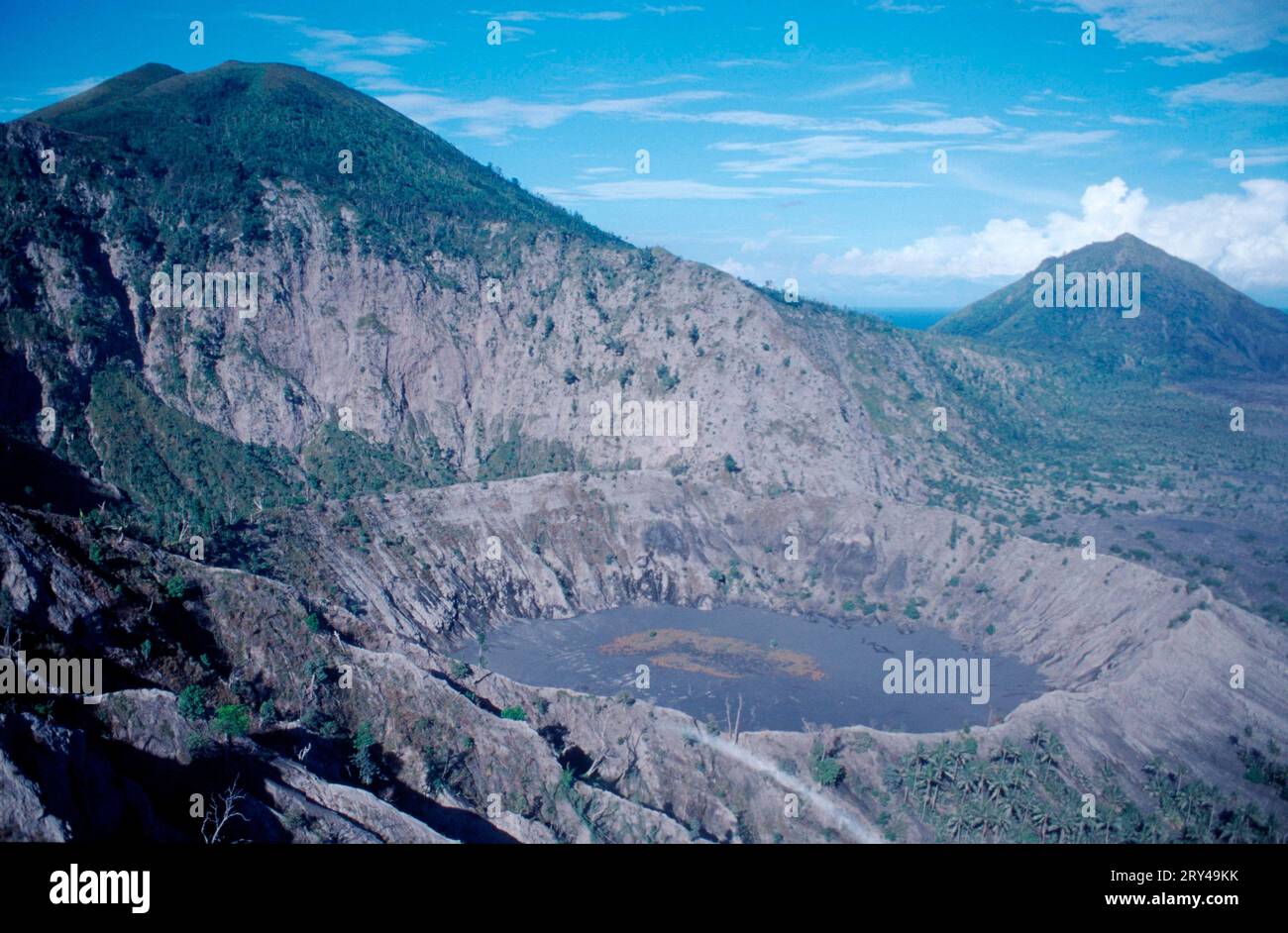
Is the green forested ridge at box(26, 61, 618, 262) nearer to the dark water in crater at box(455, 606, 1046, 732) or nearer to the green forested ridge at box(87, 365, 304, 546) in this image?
the green forested ridge at box(87, 365, 304, 546)

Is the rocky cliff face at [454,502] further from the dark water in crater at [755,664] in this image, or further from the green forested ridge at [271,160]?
the dark water in crater at [755,664]

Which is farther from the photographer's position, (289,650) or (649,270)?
(649,270)

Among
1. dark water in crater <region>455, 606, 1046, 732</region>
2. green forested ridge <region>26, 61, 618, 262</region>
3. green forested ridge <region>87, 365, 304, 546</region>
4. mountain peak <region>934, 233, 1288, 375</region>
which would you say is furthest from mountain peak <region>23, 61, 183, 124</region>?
mountain peak <region>934, 233, 1288, 375</region>

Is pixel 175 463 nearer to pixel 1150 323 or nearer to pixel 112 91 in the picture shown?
pixel 112 91

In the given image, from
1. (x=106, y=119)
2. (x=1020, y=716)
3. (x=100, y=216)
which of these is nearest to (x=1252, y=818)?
(x=1020, y=716)

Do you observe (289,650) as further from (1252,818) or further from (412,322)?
(412,322)

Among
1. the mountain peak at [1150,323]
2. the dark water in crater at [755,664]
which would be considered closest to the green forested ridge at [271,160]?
the dark water in crater at [755,664]
